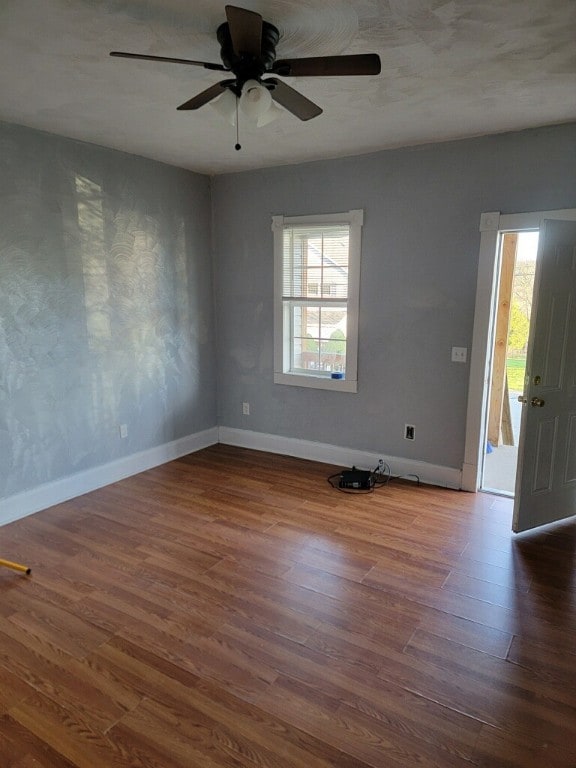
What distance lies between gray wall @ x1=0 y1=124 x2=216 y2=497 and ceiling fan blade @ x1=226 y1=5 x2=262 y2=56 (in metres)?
2.10

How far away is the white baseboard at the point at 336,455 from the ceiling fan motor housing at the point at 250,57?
10.0 feet

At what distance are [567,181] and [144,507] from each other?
12.0 ft

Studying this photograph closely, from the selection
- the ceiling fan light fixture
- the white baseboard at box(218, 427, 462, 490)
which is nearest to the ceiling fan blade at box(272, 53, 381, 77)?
the ceiling fan light fixture

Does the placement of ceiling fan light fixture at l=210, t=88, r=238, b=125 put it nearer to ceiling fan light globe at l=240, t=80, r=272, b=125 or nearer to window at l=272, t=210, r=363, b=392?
ceiling fan light globe at l=240, t=80, r=272, b=125

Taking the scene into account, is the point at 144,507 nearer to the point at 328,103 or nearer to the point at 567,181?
the point at 328,103

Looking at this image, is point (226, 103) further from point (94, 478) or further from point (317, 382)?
point (94, 478)

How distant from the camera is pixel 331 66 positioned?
1.80m

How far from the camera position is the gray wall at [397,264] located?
135 inches

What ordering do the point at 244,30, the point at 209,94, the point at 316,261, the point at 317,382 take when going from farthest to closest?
the point at 317,382 → the point at 316,261 → the point at 209,94 → the point at 244,30

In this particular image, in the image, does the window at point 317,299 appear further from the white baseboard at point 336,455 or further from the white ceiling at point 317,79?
the white ceiling at point 317,79

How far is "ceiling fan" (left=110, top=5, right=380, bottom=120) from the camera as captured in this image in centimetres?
172

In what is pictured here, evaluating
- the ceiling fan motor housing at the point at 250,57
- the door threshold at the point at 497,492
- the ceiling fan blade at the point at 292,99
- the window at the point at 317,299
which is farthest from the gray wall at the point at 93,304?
the door threshold at the point at 497,492

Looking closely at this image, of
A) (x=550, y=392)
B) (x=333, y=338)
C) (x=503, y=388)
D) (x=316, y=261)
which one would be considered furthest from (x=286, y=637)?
(x=503, y=388)

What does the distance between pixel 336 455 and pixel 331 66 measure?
321 centimetres
